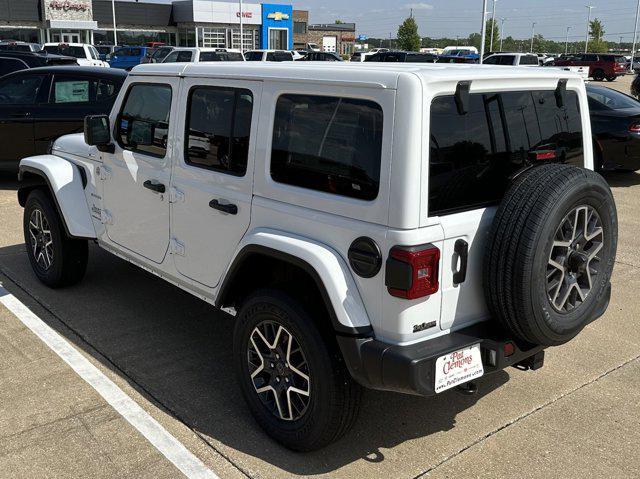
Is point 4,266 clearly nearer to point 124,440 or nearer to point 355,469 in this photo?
point 124,440

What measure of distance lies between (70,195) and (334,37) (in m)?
70.6

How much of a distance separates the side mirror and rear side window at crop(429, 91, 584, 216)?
104 inches

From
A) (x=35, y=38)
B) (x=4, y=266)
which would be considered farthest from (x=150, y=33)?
(x=4, y=266)

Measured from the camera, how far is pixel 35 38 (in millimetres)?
50688

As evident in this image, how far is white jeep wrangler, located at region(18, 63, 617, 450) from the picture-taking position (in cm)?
281

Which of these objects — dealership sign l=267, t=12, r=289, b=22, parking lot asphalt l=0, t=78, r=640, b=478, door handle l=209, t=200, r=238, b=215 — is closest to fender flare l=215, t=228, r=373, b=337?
door handle l=209, t=200, r=238, b=215

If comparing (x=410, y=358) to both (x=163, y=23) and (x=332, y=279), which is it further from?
(x=163, y=23)

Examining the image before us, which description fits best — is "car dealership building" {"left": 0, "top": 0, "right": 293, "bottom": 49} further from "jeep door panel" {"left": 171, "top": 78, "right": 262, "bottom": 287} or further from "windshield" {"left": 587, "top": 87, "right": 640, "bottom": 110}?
"jeep door panel" {"left": 171, "top": 78, "right": 262, "bottom": 287}

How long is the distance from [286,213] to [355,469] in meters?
1.28

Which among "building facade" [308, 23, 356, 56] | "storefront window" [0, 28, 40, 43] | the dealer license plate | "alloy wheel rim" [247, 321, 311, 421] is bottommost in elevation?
"alloy wheel rim" [247, 321, 311, 421]

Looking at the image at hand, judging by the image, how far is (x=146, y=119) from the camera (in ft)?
14.4

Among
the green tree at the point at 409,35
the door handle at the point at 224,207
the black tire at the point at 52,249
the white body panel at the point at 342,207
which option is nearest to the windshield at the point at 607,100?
the white body panel at the point at 342,207

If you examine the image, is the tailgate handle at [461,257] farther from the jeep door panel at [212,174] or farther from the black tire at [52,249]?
the black tire at [52,249]

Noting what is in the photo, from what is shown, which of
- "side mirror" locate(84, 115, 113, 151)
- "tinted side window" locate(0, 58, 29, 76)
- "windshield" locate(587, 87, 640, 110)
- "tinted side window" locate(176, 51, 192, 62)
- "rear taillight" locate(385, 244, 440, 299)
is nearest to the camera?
"rear taillight" locate(385, 244, 440, 299)
